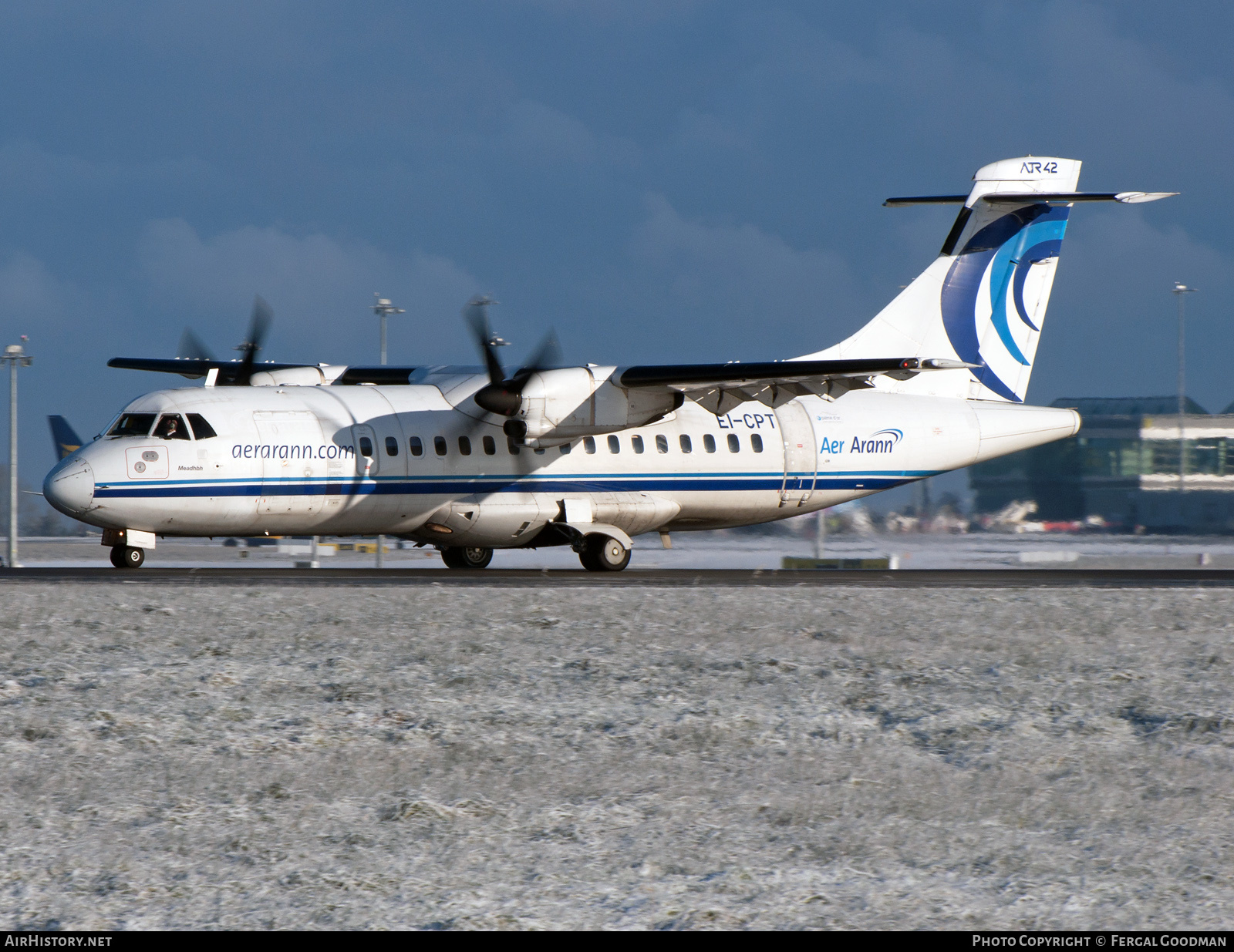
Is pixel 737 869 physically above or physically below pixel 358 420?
below

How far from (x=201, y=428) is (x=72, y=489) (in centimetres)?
212

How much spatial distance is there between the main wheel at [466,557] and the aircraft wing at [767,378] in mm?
4630

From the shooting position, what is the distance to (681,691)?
1220cm

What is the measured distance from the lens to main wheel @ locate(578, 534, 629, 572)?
77.8ft

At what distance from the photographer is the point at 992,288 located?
93.8 ft

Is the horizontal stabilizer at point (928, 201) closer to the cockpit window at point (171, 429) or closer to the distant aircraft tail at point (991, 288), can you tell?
the distant aircraft tail at point (991, 288)

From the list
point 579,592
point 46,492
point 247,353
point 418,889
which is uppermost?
point 247,353

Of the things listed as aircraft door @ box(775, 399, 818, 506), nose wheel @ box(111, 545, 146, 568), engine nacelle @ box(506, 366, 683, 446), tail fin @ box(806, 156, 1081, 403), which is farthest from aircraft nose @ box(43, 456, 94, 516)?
tail fin @ box(806, 156, 1081, 403)

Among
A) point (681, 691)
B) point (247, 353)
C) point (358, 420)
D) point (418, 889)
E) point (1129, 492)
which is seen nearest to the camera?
point (418, 889)

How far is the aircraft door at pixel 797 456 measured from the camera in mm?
25375

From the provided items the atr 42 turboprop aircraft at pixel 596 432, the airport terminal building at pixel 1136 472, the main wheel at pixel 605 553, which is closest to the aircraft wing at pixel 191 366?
the atr 42 turboprop aircraft at pixel 596 432

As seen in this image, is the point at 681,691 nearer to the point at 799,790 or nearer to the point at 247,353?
the point at 799,790

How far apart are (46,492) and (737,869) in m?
15.1

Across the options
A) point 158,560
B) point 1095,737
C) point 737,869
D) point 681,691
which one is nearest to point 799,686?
point 681,691
